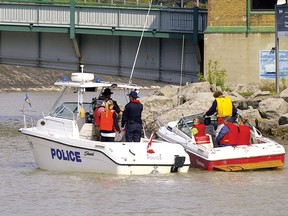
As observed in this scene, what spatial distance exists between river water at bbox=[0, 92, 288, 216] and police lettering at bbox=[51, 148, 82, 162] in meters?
0.37

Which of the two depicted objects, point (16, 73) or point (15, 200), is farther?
point (16, 73)

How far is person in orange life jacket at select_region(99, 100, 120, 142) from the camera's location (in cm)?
2714

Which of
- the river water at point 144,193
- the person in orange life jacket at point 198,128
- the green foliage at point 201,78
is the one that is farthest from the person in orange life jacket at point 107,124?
the green foliage at point 201,78

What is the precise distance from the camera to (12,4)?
157 feet

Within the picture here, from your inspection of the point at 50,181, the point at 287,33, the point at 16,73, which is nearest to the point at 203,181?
the point at 50,181

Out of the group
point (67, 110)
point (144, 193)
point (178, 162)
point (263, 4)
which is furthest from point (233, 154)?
point (263, 4)

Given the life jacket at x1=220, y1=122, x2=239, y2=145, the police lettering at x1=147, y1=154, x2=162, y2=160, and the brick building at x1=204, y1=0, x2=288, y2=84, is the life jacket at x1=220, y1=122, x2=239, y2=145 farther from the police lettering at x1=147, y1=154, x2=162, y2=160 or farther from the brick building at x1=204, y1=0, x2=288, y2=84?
the brick building at x1=204, y1=0, x2=288, y2=84

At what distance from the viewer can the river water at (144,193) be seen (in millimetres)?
23453

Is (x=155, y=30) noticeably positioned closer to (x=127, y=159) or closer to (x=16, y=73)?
(x=127, y=159)

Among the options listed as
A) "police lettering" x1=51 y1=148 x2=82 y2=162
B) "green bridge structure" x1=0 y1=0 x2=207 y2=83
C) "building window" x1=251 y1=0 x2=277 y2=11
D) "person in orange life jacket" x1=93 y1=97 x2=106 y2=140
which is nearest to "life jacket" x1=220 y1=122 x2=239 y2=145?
"person in orange life jacket" x1=93 y1=97 x2=106 y2=140

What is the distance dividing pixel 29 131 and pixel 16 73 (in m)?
91.7

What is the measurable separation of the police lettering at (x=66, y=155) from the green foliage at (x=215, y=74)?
59.8ft

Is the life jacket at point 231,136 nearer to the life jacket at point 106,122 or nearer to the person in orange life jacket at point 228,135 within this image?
the person in orange life jacket at point 228,135

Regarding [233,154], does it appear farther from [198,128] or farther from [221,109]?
[221,109]
